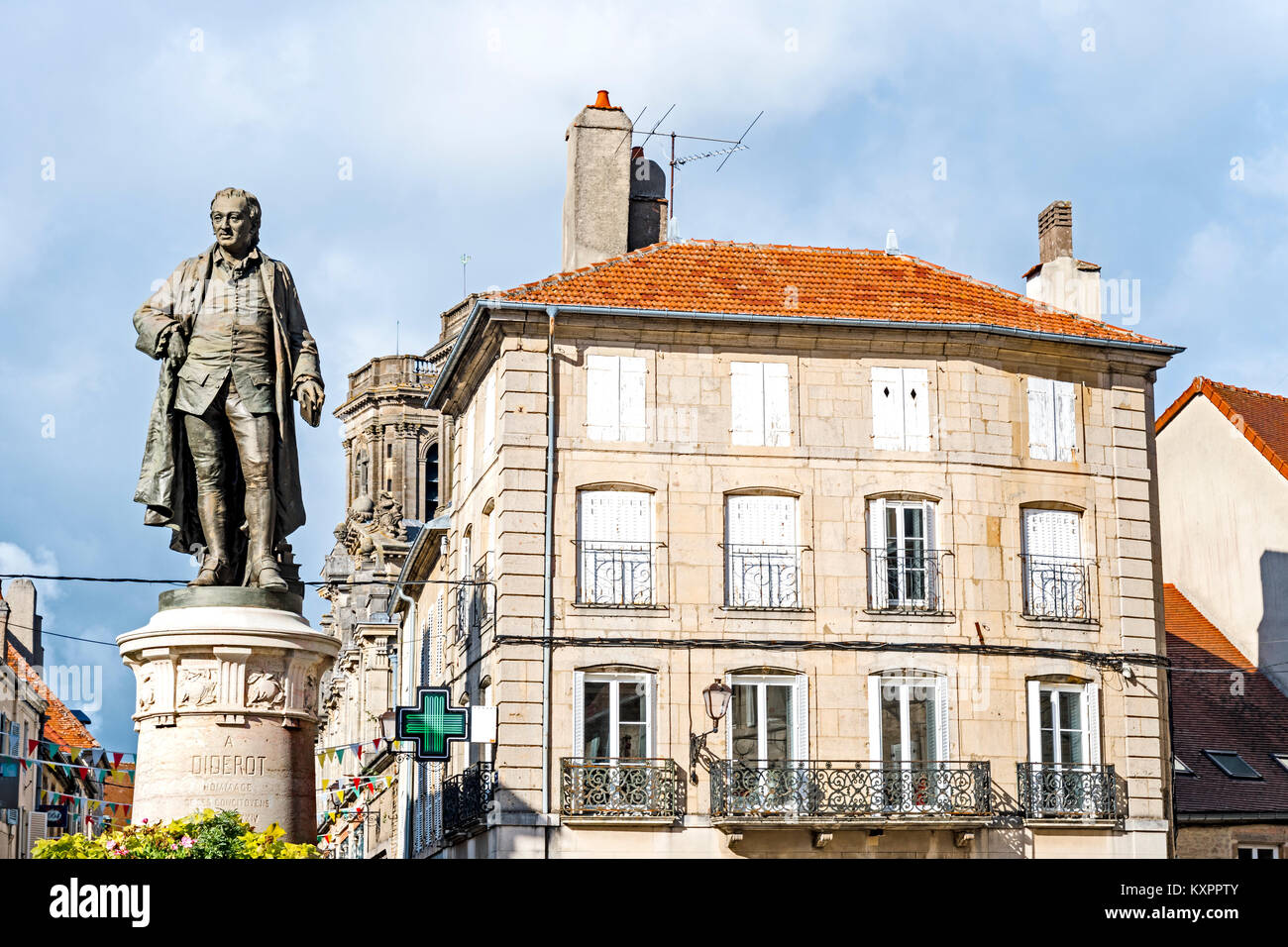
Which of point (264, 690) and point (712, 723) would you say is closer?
point (264, 690)

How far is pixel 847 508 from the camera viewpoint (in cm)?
2827

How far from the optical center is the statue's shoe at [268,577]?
43.8 feet

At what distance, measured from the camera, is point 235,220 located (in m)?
13.7

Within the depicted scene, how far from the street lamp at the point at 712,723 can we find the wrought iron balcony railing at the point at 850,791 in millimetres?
226

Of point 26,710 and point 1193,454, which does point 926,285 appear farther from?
point 26,710

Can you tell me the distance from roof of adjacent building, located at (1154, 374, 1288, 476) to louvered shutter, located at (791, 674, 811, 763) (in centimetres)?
1110

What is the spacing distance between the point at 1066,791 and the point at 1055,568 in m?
3.24

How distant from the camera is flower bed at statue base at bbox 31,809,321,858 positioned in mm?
11859


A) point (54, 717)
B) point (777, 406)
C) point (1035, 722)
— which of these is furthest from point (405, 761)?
point (54, 717)

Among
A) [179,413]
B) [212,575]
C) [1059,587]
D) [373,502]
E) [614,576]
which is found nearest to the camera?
[212,575]

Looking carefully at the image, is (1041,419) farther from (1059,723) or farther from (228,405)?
(228,405)

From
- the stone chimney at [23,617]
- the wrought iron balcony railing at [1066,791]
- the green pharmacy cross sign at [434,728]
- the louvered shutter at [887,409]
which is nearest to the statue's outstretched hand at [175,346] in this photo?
the green pharmacy cross sign at [434,728]

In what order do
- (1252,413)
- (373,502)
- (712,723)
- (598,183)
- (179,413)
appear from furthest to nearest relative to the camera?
(373,502)
(1252,413)
(598,183)
(712,723)
(179,413)

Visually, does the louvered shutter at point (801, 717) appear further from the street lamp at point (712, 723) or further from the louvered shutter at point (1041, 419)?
the louvered shutter at point (1041, 419)
